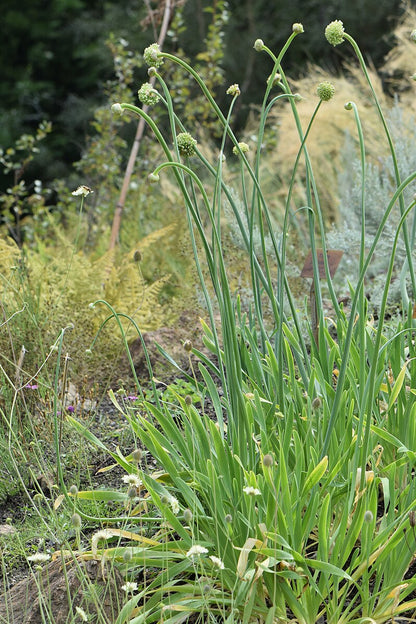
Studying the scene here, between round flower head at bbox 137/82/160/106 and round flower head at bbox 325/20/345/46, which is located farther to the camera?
round flower head at bbox 325/20/345/46

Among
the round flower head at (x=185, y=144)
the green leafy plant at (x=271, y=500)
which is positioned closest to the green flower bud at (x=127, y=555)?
the green leafy plant at (x=271, y=500)

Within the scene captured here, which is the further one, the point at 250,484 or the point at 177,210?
the point at 177,210

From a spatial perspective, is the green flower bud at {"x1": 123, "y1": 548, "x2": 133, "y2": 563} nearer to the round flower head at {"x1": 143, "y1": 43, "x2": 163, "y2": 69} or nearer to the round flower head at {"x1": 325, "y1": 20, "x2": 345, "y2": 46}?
the round flower head at {"x1": 143, "y1": 43, "x2": 163, "y2": 69}

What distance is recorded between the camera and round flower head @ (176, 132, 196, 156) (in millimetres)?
1473

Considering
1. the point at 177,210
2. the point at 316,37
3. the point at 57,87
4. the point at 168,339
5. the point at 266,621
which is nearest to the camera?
the point at 266,621

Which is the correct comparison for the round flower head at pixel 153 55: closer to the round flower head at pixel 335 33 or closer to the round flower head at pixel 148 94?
the round flower head at pixel 148 94

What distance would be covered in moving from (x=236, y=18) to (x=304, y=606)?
13.7 m

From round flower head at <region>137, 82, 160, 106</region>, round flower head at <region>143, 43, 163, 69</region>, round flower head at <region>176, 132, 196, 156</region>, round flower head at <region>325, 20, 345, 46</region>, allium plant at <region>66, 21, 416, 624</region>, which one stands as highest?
round flower head at <region>143, 43, 163, 69</region>

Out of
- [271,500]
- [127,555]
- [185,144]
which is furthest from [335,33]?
[127,555]

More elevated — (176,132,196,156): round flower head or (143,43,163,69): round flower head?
(143,43,163,69): round flower head

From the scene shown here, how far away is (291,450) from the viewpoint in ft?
6.20

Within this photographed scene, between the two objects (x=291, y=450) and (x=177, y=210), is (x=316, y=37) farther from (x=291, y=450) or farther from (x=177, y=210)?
(x=291, y=450)

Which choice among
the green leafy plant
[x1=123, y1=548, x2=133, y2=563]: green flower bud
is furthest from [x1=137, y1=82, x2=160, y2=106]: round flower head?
[x1=123, y1=548, x2=133, y2=563]: green flower bud

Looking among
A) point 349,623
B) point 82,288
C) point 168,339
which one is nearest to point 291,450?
point 349,623
